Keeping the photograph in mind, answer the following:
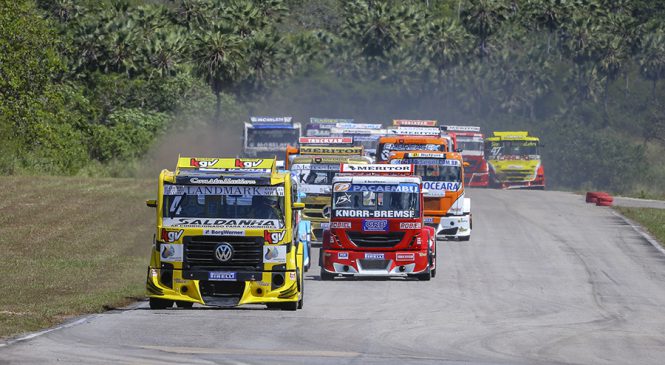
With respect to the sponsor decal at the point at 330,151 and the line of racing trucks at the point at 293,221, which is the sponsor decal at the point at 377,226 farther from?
the sponsor decal at the point at 330,151

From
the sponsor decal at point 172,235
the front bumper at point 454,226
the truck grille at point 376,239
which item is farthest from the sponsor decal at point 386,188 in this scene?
the front bumper at point 454,226

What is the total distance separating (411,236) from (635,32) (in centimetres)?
8417

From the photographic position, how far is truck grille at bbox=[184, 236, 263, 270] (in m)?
20.7

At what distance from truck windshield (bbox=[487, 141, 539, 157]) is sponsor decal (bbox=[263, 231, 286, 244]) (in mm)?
44625

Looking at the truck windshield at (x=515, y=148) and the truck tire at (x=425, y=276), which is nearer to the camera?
the truck tire at (x=425, y=276)

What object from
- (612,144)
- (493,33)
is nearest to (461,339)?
(612,144)

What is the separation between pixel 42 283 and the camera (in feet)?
88.7

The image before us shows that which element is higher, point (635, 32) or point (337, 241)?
point (635, 32)

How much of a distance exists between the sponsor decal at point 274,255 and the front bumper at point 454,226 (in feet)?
55.4

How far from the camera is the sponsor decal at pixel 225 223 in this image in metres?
20.7

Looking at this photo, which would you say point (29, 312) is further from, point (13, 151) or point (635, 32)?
point (635, 32)

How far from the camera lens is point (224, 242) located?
67.9 feet

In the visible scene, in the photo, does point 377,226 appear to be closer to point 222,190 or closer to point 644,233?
point 222,190

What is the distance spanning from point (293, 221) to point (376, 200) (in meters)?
6.90
